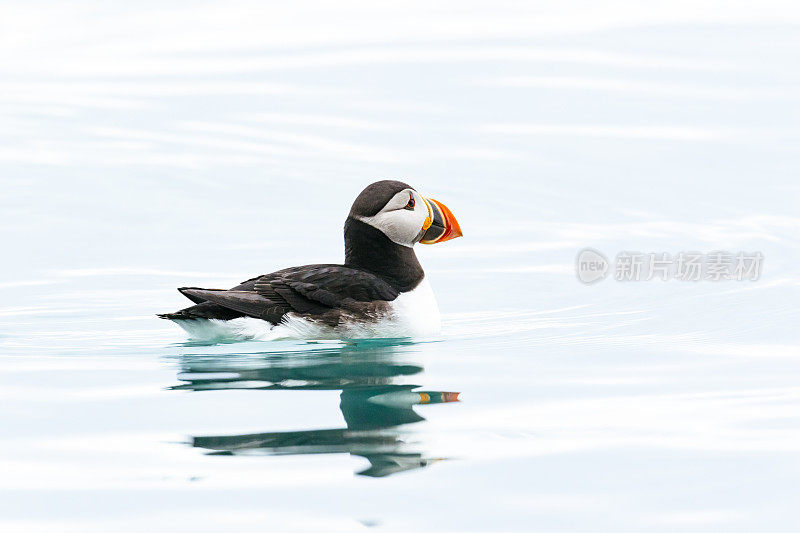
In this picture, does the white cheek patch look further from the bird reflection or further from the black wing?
the bird reflection

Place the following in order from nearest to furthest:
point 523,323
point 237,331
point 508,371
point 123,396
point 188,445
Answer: point 188,445 < point 123,396 < point 508,371 < point 237,331 < point 523,323

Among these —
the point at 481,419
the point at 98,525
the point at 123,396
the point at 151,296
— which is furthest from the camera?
the point at 151,296

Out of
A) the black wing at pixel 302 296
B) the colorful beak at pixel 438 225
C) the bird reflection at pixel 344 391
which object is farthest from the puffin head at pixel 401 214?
the bird reflection at pixel 344 391

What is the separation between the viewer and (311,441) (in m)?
5.74

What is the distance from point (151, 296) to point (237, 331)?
225 centimetres

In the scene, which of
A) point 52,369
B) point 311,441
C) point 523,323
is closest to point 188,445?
point 311,441

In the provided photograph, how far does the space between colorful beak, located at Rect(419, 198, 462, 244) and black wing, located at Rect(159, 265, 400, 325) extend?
47cm

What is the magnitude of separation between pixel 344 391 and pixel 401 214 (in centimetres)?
204

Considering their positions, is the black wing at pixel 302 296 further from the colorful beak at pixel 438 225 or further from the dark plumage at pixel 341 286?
the colorful beak at pixel 438 225

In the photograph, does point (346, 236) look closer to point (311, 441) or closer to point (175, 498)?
point (311, 441)

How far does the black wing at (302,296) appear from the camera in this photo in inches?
321

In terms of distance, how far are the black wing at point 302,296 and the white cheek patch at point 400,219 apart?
33 cm

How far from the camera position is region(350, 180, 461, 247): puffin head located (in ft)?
27.9

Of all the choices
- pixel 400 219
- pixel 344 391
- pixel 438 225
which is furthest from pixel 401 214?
pixel 344 391
